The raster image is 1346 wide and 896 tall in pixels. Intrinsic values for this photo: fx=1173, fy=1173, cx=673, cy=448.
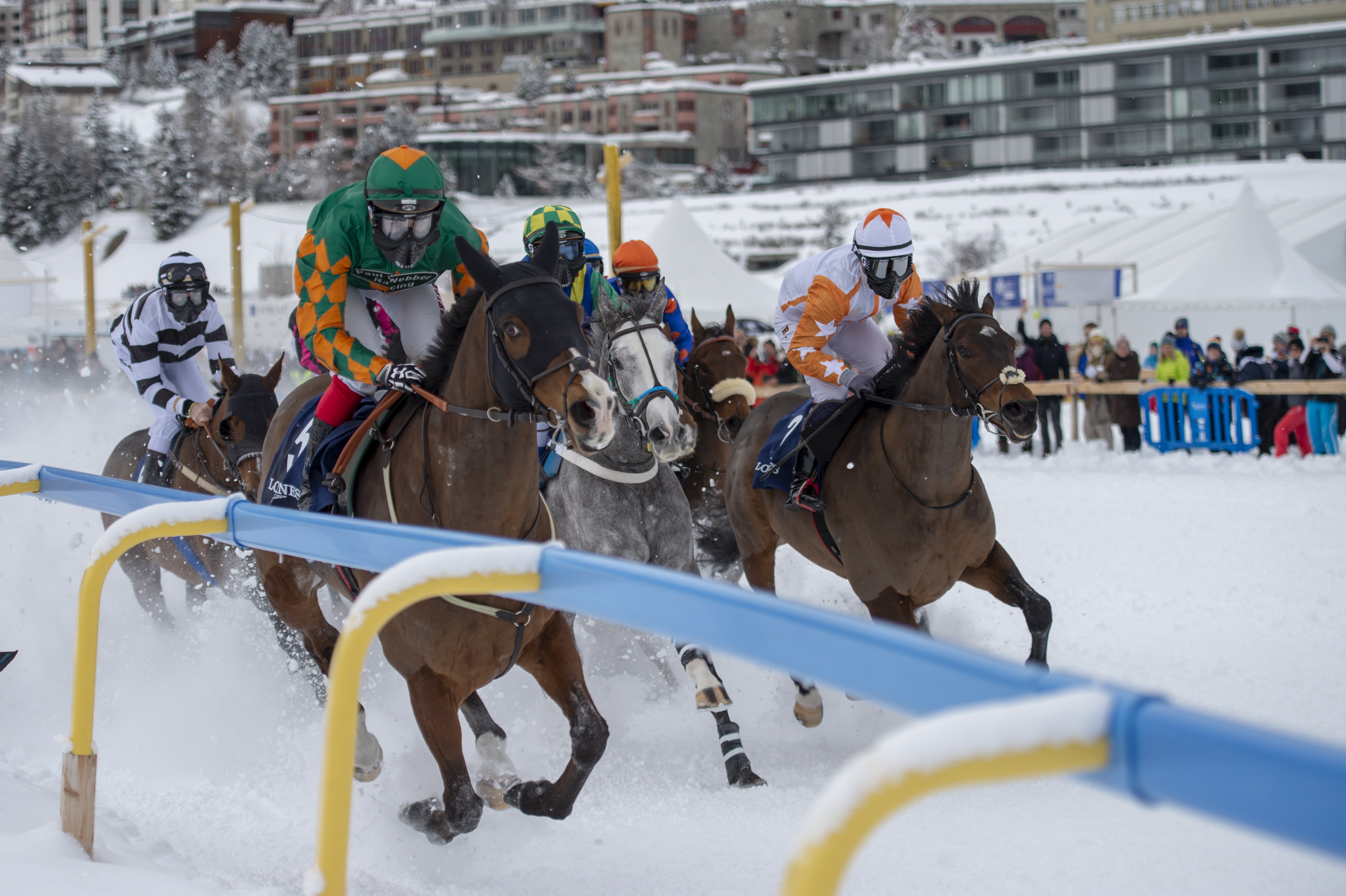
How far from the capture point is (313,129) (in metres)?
113

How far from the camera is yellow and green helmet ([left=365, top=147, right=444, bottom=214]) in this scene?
4.35 metres

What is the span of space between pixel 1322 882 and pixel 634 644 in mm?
3810

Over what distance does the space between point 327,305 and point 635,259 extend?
242 centimetres

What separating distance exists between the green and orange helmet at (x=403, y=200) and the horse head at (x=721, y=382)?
261cm

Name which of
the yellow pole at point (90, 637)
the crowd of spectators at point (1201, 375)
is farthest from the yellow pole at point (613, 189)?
the yellow pole at point (90, 637)

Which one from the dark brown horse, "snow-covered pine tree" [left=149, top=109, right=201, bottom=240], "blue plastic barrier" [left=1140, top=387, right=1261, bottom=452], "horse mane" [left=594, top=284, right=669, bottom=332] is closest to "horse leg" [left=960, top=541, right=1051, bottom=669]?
"horse mane" [left=594, top=284, right=669, bottom=332]

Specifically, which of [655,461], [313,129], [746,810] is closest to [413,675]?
[746,810]

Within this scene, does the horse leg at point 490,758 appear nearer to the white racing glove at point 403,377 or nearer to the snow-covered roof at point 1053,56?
the white racing glove at point 403,377

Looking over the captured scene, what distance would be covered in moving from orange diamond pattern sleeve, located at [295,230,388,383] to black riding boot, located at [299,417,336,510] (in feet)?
1.07

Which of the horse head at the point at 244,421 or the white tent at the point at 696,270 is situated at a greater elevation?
the white tent at the point at 696,270

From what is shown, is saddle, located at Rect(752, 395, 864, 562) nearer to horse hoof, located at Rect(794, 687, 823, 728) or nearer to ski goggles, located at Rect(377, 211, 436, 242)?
horse hoof, located at Rect(794, 687, 823, 728)

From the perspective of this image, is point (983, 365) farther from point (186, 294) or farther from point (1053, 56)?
point (1053, 56)

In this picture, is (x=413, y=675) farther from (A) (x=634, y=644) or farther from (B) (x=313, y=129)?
(B) (x=313, y=129)

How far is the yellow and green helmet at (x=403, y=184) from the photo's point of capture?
14.3 ft
